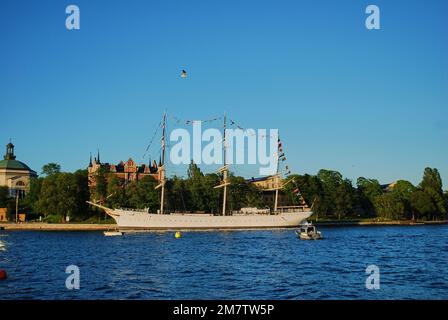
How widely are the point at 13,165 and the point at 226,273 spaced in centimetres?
16565

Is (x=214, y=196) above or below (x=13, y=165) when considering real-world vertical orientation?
below

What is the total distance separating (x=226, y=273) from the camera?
121 feet

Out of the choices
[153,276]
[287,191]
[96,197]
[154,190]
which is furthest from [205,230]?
[153,276]

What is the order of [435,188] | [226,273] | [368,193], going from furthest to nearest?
[368,193], [435,188], [226,273]

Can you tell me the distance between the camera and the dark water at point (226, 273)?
95.9ft

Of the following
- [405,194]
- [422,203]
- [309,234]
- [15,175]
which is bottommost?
[309,234]

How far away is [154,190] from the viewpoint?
12200 cm

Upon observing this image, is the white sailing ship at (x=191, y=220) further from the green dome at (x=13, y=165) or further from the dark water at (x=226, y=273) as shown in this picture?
the green dome at (x=13, y=165)

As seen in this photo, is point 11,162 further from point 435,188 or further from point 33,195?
point 435,188

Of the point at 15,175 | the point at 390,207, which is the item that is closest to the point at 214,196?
the point at 390,207

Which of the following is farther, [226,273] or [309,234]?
[309,234]

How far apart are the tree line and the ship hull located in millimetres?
3361
